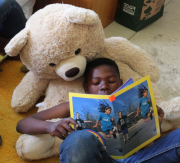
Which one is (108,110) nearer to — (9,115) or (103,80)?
(103,80)

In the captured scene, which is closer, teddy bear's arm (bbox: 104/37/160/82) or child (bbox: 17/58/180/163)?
child (bbox: 17/58/180/163)

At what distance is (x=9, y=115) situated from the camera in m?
0.94

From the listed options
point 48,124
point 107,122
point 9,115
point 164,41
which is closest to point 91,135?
point 107,122

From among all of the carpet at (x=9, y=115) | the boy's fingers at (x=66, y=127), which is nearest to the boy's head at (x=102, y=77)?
the boy's fingers at (x=66, y=127)

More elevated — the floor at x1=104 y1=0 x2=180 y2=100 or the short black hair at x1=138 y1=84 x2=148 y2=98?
the short black hair at x1=138 y1=84 x2=148 y2=98

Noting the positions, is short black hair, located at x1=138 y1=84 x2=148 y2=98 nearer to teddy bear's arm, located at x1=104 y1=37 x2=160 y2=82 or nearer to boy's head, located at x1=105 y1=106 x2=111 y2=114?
boy's head, located at x1=105 y1=106 x2=111 y2=114

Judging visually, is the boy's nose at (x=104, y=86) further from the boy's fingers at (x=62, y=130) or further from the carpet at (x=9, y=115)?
the carpet at (x=9, y=115)

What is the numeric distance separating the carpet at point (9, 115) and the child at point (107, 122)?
34cm

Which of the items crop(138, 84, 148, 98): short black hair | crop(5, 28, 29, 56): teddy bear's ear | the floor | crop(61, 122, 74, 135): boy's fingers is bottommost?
the floor

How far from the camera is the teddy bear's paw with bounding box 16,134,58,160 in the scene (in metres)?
0.77

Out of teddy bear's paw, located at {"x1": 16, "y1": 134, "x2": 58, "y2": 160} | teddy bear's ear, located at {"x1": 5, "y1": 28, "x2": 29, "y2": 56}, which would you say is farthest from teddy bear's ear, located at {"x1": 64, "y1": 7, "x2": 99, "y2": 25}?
teddy bear's paw, located at {"x1": 16, "y1": 134, "x2": 58, "y2": 160}

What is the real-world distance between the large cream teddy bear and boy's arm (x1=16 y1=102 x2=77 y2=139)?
Result: 2.6 inches

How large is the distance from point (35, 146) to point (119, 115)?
38 centimetres

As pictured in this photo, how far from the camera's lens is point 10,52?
2.37 ft
